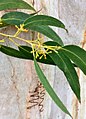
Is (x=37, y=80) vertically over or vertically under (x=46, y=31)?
under

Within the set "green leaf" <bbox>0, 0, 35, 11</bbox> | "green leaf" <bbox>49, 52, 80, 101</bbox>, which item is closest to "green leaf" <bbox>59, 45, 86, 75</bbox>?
"green leaf" <bbox>49, 52, 80, 101</bbox>

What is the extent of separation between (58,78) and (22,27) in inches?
11.2

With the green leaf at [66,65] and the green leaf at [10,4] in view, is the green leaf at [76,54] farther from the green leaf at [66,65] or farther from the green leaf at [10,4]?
the green leaf at [10,4]

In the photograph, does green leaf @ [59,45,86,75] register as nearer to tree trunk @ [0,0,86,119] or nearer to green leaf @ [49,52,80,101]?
green leaf @ [49,52,80,101]

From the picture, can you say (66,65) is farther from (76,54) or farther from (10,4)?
(10,4)

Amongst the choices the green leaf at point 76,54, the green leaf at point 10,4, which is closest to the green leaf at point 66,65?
the green leaf at point 76,54

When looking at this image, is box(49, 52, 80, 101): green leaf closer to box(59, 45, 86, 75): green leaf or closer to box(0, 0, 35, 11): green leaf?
box(59, 45, 86, 75): green leaf

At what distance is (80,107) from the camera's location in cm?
88

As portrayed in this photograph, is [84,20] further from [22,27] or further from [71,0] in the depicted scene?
[22,27]

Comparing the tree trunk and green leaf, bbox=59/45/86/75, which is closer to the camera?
green leaf, bbox=59/45/86/75

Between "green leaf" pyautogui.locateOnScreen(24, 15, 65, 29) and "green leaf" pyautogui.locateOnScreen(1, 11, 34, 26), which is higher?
"green leaf" pyautogui.locateOnScreen(1, 11, 34, 26)

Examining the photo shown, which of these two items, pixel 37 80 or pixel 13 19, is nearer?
pixel 13 19

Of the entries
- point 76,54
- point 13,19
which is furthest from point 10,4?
point 76,54

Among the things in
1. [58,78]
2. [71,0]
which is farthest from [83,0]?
[58,78]
